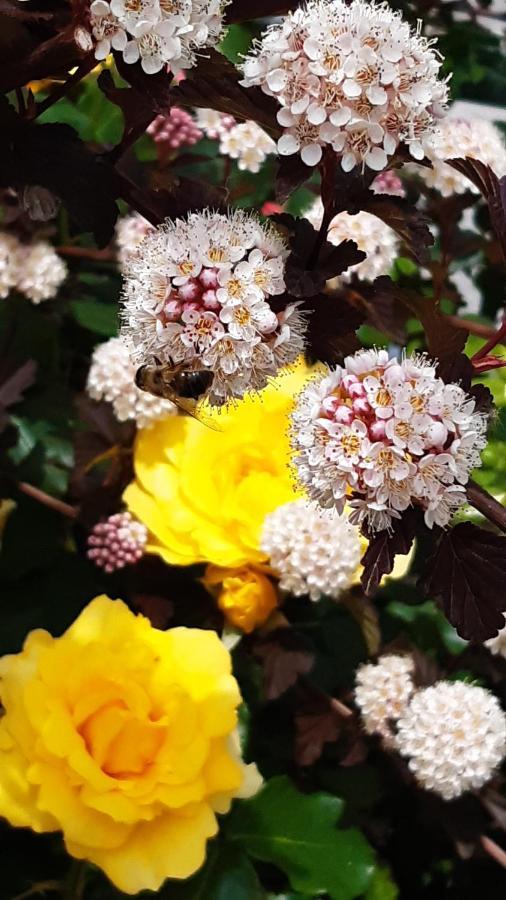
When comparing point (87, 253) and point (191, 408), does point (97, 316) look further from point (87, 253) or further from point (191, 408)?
point (191, 408)

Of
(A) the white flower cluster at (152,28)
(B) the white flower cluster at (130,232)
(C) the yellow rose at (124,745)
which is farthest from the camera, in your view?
(B) the white flower cluster at (130,232)

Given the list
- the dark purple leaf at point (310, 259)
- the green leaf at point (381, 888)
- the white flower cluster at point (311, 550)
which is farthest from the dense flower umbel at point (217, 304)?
the green leaf at point (381, 888)

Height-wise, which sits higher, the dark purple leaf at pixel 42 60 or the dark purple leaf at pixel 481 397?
the dark purple leaf at pixel 42 60

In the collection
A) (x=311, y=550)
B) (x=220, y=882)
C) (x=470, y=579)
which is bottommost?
(x=220, y=882)

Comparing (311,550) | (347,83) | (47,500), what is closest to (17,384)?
(47,500)

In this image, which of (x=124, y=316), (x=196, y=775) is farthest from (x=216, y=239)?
(x=196, y=775)

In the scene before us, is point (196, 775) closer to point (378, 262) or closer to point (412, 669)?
point (412, 669)

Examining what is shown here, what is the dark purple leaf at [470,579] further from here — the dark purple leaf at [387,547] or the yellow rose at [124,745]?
the yellow rose at [124,745]
